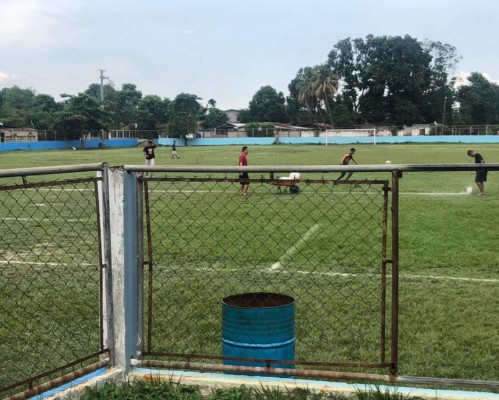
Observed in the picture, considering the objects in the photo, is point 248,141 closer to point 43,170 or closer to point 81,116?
point 81,116

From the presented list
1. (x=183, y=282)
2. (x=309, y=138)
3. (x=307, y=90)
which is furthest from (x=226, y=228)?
(x=307, y=90)

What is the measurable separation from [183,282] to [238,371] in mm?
3843

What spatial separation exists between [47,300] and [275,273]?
2917mm

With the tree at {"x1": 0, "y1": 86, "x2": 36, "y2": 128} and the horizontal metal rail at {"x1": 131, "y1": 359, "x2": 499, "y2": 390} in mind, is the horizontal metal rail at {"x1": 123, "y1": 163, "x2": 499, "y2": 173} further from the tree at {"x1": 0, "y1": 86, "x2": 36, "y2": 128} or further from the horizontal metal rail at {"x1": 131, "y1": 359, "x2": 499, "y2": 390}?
the tree at {"x1": 0, "y1": 86, "x2": 36, "y2": 128}

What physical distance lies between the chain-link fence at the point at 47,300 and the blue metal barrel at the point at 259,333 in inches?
35.0

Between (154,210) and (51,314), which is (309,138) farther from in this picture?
(51,314)

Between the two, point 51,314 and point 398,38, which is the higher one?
point 398,38

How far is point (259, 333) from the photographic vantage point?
4414mm

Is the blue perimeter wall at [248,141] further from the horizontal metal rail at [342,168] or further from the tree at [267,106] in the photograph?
the horizontal metal rail at [342,168]

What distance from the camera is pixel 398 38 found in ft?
387

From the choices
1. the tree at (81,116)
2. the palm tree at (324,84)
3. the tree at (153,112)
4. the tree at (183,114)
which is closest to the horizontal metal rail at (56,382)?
the tree at (81,116)

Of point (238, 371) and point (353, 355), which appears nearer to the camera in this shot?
point (238, 371)

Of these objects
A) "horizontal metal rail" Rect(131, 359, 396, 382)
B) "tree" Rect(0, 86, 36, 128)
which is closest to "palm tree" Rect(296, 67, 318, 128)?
"tree" Rect(0, 86, 36, 128)

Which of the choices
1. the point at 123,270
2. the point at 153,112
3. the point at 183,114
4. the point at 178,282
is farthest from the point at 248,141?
the point at 123,270
